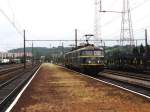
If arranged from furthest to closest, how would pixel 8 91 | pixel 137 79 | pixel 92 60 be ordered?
pixel 92 60
pixel 137 79
pixel 8 91

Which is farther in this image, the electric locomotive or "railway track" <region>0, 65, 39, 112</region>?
the electric locomotive

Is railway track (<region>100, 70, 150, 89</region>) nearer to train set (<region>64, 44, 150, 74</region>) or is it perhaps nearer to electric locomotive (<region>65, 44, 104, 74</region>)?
electric locomotive (<region>65, 44, 104, 74</region>)

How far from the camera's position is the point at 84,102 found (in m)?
14.2

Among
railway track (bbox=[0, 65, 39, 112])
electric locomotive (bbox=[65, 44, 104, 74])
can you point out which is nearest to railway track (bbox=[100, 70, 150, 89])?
electric locomotive (bbox=[65, 44, 104, 74])

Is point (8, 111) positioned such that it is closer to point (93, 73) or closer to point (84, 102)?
point (84, 102)

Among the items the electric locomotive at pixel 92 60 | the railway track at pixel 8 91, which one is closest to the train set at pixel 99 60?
the electric locomotive at pixel 92 60

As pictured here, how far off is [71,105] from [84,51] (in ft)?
81.3

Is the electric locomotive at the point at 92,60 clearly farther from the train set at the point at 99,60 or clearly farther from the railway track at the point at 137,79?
the railway track at the point at 137,79

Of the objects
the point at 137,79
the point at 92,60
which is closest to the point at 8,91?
Result: the point at 137,79

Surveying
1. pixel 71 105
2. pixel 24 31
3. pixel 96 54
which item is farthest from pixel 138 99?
pixel 24 31

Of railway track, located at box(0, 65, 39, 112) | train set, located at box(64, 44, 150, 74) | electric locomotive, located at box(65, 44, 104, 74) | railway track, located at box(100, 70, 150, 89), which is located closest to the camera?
railway track, located at box(0, 65, 39, 112)

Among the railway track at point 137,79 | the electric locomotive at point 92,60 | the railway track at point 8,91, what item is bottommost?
the railway track at point 8,91

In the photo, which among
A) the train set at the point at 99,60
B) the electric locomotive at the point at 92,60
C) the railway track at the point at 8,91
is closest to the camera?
the railway track at the point at 8,91

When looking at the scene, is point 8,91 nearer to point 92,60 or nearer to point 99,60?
point 92,60
